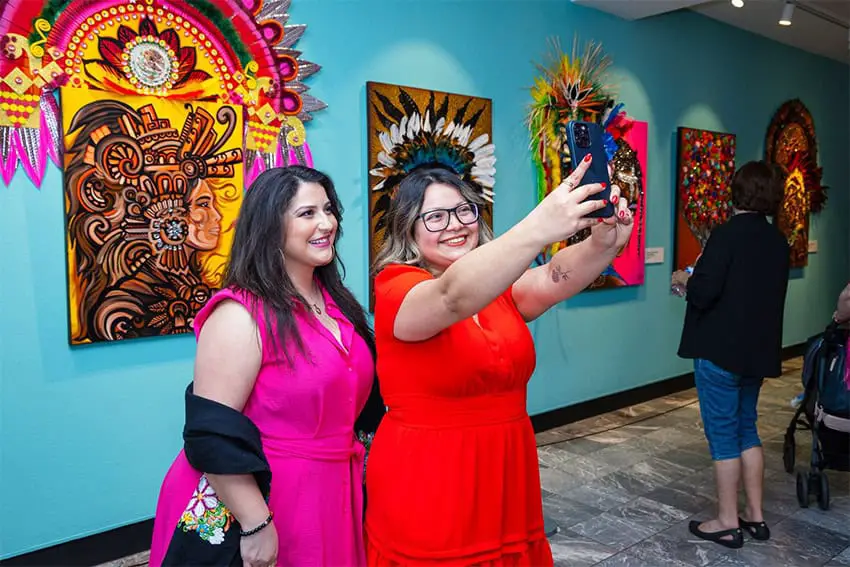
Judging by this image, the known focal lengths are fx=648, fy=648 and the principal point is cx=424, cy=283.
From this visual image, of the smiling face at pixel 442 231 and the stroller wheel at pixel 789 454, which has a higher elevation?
Answer: the smiling face at pixel 442 231

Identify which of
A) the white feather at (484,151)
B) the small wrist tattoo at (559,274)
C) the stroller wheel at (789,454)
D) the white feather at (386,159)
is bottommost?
the stroller wheel at (789,454)

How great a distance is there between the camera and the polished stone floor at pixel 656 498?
2594 mm

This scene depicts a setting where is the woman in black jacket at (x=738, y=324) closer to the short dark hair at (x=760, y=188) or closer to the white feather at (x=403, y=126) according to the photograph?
the short dark hair at (x=760, y=188)

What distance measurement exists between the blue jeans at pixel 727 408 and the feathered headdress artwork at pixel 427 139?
1.53 m

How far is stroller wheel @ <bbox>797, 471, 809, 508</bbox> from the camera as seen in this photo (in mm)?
2994

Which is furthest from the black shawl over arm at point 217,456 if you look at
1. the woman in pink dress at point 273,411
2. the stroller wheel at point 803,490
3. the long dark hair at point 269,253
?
the stroller wheel at point 803,490

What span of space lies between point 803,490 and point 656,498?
25.6 inches

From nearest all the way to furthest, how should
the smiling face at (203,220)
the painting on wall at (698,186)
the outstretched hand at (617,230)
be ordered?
the outstretched hand at (617,230) → the smiling face at (203,220) → the painting on wall at (698,186)

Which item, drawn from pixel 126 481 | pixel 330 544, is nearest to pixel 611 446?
pixel 126 481

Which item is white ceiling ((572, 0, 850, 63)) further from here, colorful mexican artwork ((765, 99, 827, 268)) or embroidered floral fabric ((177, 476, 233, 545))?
embroidered floral fabric ((177, 476, 233, 545))

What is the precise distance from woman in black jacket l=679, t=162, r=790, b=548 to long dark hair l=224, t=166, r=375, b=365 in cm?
185

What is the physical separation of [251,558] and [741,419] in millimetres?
2157

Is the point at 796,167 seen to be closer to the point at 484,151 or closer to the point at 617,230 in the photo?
the point at 484,151

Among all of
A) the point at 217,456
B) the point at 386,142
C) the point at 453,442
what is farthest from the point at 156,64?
the point at 453,442
